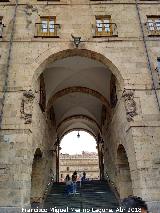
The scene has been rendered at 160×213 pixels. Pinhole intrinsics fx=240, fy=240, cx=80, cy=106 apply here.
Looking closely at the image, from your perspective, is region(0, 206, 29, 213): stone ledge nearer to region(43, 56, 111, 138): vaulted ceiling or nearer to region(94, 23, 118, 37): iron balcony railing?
region(43, 56, 111, 138): vaulted ceiling

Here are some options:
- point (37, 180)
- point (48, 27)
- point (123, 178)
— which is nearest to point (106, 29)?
point (48, 27)

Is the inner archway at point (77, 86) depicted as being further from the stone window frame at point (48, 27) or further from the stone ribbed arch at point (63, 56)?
the stone window frame at point (48, 27)

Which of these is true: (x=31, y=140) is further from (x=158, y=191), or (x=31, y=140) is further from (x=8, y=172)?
(x=158, y=191)

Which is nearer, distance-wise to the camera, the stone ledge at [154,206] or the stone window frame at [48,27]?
the stone ledge at [154,206]

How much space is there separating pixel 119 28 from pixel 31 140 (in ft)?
23.3

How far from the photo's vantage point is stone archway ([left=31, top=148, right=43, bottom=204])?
11.8 meters

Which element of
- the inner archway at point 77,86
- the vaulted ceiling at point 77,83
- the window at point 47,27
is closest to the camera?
the window at point 47,27

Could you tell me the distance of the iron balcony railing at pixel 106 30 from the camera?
39.3 feet

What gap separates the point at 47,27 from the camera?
12266mm

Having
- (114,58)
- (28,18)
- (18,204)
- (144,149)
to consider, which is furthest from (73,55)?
(18,204)

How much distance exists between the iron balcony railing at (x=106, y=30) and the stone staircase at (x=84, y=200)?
26.7 ft

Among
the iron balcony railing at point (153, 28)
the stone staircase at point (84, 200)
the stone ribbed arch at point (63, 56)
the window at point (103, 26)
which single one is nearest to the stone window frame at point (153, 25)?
Answer: the iron balcony railing at point (153, 28)

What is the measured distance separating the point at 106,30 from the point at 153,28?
7.97 ft

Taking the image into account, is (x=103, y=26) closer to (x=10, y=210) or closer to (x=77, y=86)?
(x=77, y=86)
